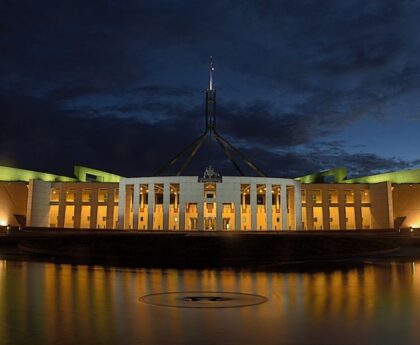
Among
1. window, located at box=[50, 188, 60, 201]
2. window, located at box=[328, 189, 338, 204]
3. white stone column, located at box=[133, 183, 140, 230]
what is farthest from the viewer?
window, located at box=[328, 189, 338, 204]

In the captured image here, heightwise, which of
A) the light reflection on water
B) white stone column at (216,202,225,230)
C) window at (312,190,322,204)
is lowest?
the light reflection on water

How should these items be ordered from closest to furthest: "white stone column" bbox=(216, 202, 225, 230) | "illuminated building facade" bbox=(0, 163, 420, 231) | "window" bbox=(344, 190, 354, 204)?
"white stone column" bbox=(216, 202, 225, 230)
"illuminated building facade" bbox=(0, 163, 420, 231)
"window" bbox=(344, 190, 354, 204)

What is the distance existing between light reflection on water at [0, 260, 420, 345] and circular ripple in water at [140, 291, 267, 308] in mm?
376

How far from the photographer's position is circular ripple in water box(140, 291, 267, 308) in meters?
9.15

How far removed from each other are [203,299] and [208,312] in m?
1.60

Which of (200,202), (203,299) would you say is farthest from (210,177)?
(203,299)

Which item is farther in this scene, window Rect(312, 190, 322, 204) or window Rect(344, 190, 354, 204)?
window Rect(344, 190, 354, 204)

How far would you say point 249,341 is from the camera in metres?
6.21

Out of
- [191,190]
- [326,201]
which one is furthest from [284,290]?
[326,201]

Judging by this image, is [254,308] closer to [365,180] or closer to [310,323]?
[310,323]

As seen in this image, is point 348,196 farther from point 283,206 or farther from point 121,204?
point 121,204

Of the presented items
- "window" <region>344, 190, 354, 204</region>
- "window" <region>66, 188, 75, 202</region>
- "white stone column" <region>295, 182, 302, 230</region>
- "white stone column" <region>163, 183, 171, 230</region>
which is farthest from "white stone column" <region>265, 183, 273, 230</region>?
"window" <region>66, 188, 75, 202</region>

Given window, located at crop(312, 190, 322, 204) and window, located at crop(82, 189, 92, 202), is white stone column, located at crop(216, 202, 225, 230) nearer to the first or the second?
window, located at crop(312, 190, 322, 204)

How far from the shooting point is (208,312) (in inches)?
329
